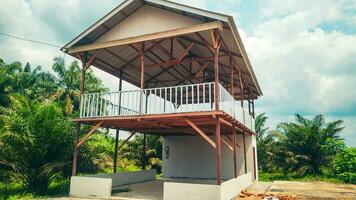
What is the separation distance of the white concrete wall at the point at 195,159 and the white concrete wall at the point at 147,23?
A: 836 centimetres

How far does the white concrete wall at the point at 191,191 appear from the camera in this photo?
8.48 meters

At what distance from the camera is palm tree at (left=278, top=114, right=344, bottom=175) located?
2036 centimetres

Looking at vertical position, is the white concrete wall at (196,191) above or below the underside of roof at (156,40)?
below

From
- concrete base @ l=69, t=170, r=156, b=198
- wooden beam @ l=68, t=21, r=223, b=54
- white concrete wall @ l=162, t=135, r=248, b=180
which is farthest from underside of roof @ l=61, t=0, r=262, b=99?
concrete base @ l=69, t=170, r=156, b=198

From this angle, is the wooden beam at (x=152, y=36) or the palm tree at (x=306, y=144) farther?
the palm tree at (x=306, y=144)

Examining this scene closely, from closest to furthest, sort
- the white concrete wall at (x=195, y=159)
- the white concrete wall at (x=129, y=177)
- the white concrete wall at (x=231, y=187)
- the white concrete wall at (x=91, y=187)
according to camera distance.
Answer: the white concrete wall at (x=231, y=187) < the white concrete wall at (x=91, y=187) < the white concrete wall at (x=129, y=177) < the white concrete wall at (x=195, y=159)

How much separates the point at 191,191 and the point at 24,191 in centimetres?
679

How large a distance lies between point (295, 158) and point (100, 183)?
50.8ft

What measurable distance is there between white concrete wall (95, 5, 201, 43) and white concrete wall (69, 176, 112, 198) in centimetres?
569

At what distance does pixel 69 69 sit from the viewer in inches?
993

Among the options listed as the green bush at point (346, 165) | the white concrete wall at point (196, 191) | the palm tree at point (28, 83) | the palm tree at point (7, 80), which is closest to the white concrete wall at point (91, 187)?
the white concrete wall at point (196, 191)

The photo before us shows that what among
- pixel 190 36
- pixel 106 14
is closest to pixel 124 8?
pixel 106 14

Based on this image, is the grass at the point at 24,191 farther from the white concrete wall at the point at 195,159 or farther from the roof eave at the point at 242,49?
the roof eave at the point at 242,49

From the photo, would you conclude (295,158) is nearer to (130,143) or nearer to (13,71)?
(130,143)
